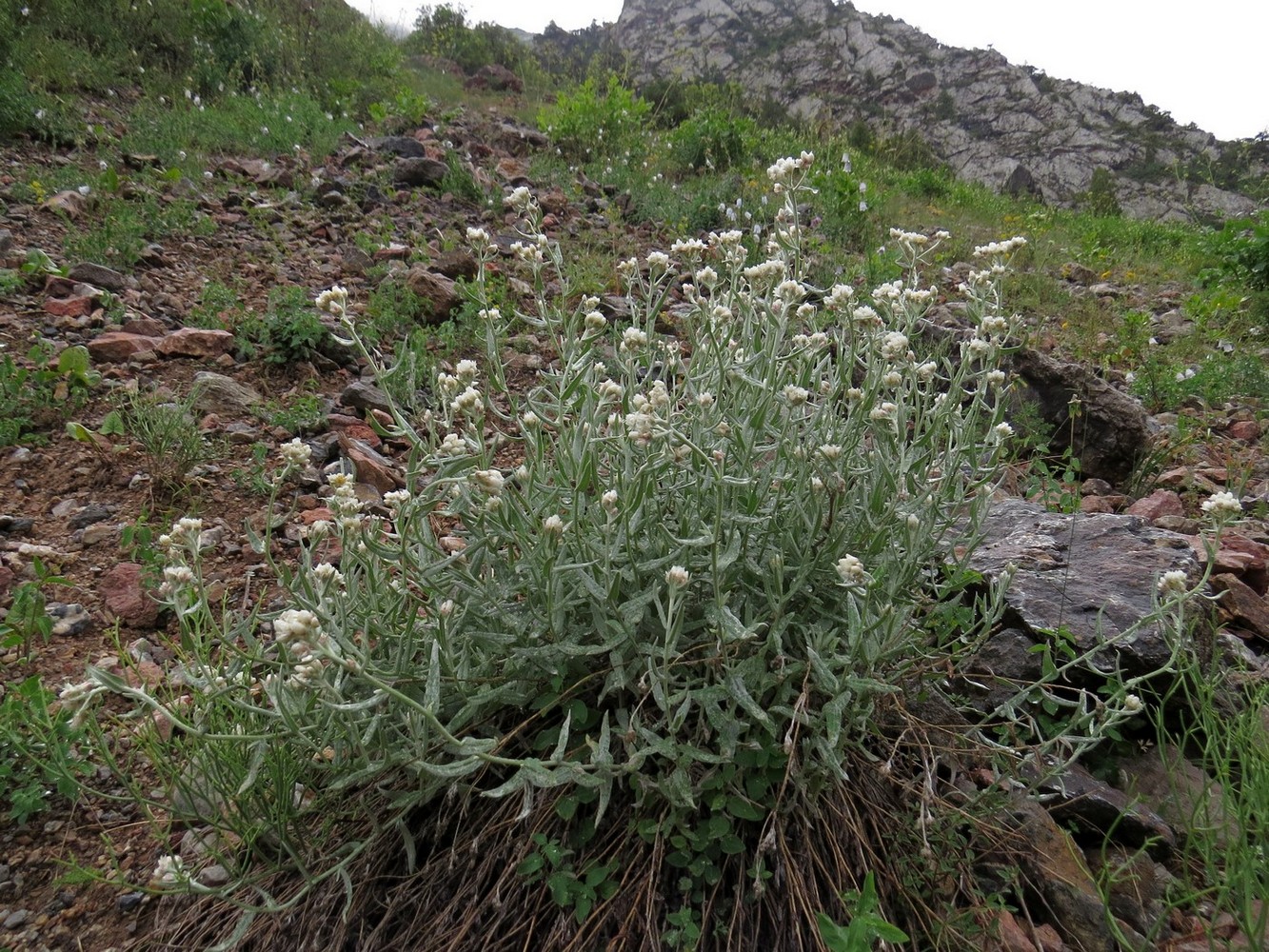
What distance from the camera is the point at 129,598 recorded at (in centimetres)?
224

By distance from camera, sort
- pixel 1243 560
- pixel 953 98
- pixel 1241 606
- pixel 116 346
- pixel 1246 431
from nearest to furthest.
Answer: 1. pixel 1241 606
2. pixel 1243 560
3. pixel 116 346
4. pixel 1246 431
5. pixel 953 98

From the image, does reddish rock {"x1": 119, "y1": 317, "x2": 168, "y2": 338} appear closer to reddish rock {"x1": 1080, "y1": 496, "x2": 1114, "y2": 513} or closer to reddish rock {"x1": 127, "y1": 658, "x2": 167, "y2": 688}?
reddish rock {"x1": 127, "y1": 658, "x2": 167, "y2": 688}

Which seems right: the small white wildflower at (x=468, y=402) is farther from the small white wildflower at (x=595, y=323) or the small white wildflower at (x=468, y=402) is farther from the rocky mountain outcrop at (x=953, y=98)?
the rocky mountain outcrop at (x=953, y=98)

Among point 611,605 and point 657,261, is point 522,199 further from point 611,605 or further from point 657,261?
point 611,605

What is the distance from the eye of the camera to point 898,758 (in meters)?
1.66

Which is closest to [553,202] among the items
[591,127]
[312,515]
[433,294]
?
[591,127]

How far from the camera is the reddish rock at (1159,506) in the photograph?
115 inches

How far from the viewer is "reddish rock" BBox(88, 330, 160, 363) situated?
10.8 ft

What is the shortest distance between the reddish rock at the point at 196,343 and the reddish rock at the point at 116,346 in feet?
0.22

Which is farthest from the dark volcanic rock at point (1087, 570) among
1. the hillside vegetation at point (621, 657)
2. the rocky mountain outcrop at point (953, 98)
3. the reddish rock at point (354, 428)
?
the rocky mountain outcrop at point (953, 98)

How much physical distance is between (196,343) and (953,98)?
98.5ft

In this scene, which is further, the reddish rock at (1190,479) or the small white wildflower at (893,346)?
the reddish rock at (1190,479)

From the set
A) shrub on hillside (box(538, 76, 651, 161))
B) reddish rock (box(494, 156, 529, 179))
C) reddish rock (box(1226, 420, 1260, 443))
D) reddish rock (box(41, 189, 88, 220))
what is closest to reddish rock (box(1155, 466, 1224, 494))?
reddish rock (box(1226, 420, 1260, 443))

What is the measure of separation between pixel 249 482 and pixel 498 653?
1.70 m
